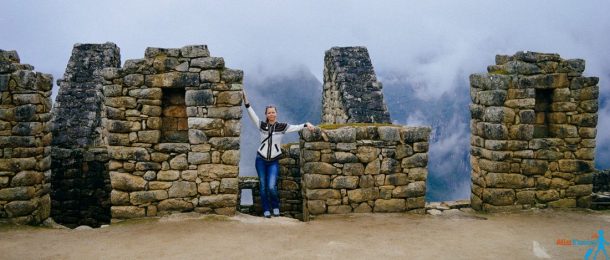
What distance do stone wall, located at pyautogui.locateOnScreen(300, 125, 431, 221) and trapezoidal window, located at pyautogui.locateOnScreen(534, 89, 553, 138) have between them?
2552 millimetres

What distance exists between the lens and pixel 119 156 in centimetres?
835

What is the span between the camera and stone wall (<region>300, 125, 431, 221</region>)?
28.6 feet

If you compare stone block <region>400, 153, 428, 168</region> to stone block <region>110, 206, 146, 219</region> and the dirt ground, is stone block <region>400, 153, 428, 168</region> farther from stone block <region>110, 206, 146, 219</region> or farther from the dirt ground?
stone block <region>110, 206, 146, 219</region>

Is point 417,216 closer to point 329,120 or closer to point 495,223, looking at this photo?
point 495,223

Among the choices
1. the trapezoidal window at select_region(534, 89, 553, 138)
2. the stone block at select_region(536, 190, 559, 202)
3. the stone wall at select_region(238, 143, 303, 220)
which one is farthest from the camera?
the stone wall at select_region(238, 143, 303, 220)

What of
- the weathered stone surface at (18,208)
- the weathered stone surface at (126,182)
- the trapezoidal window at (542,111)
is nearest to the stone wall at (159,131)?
the weathered stone surface at (126,182)

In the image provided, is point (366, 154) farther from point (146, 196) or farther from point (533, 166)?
point (146, 196)

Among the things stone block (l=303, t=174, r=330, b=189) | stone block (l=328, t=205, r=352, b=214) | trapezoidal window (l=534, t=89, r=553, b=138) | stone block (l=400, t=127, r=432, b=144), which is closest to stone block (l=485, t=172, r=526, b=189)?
trapezoidal window (l=534, t=89, r=553, b=138)

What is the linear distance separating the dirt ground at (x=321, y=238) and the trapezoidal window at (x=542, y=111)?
1.78 m

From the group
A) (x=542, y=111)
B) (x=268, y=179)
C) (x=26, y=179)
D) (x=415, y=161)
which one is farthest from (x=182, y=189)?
(x=542, y=111)

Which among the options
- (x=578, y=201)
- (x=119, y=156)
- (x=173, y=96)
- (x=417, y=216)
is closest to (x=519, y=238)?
(x=417, y=216)

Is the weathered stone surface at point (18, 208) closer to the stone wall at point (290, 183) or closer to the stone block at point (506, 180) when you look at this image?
the stone wall at point (290, 183)

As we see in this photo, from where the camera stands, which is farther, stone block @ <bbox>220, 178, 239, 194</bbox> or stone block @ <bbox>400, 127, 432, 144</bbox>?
stone block @ <bbox>400, 127, 432, 144</bbox>

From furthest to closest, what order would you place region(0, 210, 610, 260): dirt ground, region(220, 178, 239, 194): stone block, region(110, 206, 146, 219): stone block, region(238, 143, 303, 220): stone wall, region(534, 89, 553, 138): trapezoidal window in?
1. region(238, 143, 303, 220): stone wall
2. region(534, 89, 553, 138): trapezoidal window
3. region(220, 178, 239, 194): stone block
4. region(110, 206, 146, 219): stone block
5. region(0, 210, 610, 260): dirt ground
